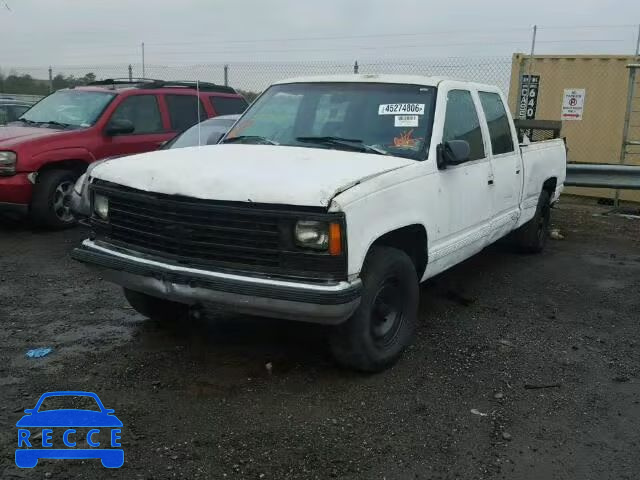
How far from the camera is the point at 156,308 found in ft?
15.2

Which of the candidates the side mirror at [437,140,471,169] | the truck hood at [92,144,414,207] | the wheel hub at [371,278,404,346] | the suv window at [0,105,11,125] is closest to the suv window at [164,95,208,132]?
the truck hood at [92,144,414,207]

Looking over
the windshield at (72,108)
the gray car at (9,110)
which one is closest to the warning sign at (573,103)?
the windshield at (72,108)

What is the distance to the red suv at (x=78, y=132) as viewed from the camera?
7199 mm

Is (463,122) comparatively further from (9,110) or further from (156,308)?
(9,110)

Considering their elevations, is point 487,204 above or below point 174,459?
above

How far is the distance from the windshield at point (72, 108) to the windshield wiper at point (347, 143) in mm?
4550

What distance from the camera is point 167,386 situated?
3734mm

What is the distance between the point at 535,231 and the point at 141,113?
17.6 ft

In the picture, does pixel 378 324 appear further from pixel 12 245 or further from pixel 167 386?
pixel 12 245

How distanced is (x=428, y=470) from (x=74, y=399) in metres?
1.98

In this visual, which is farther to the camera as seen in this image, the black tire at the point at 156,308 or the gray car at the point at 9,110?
the gray car at the point at 9,110

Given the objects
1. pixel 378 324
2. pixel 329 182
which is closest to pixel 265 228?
pixel 329 182

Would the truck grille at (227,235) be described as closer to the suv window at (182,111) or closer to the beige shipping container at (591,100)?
the suv window at (182,111)

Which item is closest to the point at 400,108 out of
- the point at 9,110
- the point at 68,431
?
the point at 68,431
